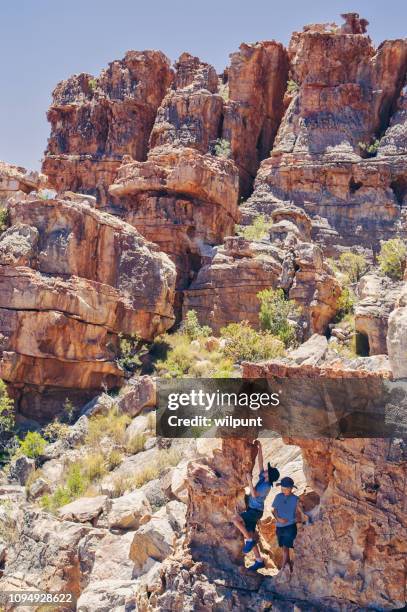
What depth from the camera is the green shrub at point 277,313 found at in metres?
24.5

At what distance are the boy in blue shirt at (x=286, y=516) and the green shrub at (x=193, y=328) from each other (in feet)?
54.6

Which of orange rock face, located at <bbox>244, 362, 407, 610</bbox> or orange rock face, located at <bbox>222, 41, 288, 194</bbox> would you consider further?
orange rock face, located at <bbox>222, 41, 288, 194</bbox>

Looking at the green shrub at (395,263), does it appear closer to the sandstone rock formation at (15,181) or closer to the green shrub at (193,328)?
the green shrub at (193,328)

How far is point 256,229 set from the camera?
32.9 m

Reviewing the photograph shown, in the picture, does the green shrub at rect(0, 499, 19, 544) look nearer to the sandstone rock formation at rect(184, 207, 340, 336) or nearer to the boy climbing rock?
the boy climbing rock

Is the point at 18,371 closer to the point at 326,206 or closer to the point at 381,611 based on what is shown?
the point at 381,611

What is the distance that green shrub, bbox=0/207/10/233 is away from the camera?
78.8ft

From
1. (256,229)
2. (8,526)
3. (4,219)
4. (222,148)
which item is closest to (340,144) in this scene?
(222,148)

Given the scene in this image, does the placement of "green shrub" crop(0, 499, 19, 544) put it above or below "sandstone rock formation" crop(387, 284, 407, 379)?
below

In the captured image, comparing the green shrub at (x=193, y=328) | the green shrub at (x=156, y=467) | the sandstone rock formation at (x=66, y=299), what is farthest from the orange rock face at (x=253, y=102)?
the green shrub at (x=156, y=467)

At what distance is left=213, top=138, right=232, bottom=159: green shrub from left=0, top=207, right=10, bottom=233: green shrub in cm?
1613

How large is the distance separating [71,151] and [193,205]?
14220 mm

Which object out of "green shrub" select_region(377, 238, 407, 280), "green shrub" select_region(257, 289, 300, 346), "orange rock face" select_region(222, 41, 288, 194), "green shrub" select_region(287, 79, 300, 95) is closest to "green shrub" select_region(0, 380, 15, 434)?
"green shrub" select_region(257, 289, 300, 346)

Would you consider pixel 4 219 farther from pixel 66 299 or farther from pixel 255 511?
pixel 255 511
